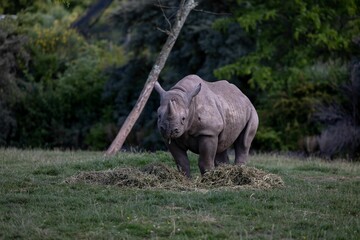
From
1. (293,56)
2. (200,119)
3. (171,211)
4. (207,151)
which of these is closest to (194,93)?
(200,119)

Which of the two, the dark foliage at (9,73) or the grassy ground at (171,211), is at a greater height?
the grassy ground at (171,211)

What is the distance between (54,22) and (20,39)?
496 inches

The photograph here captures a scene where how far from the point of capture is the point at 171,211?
32.1ft

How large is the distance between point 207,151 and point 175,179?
67 centimetres

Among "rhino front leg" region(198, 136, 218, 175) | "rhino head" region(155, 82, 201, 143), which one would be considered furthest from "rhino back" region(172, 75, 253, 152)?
"rhino head" region(155, 82, 201, 143)

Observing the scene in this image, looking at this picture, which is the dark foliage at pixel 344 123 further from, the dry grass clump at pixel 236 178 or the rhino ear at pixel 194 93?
the rhino ear at pixel 194 93

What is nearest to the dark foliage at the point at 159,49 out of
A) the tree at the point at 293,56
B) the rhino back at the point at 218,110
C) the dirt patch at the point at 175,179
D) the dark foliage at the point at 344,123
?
the tree at the point at 293,56

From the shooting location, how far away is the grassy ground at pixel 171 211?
880 cm

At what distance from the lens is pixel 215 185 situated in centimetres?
1180

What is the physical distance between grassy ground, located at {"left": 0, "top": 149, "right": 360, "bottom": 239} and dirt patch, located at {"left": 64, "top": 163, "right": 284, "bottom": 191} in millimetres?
352

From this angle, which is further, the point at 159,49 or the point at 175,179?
the point at 159,49

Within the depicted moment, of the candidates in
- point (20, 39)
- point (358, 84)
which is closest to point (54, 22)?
point (20, 39)

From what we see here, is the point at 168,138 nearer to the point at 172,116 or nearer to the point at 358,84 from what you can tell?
the point at 172,116

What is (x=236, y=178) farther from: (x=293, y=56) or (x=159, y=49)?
(x=159, y=49)
